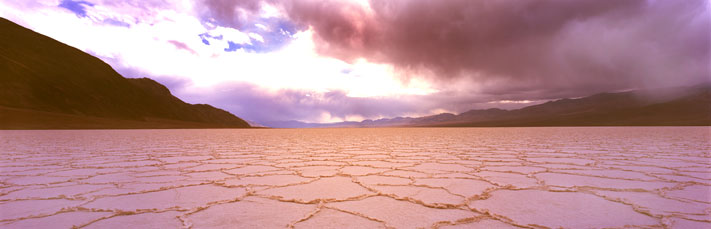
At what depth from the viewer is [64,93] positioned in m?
32.9

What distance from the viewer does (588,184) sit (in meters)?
2.27

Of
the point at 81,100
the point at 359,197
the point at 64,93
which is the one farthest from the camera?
the point at 81,100

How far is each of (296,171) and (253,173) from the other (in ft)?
1.33

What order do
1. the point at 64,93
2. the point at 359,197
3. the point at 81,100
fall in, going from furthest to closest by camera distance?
the point at 81,100 < the point at 64,93 < the point at 359,197

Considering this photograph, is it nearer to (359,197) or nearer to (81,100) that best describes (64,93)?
(81,100)

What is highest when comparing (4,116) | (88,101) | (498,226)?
(88,101)

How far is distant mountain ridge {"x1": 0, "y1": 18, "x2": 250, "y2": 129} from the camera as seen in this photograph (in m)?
23.1

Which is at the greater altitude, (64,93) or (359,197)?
(64,93)

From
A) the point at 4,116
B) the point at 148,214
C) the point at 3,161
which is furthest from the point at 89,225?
the point at 4,116

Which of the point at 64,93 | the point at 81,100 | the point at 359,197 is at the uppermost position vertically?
the point at 64,93

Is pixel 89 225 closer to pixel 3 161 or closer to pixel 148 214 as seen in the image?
pixel 148 214

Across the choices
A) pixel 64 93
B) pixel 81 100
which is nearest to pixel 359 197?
pixel 64 93

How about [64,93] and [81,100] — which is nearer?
[64,93]

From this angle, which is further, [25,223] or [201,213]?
[201,213]
